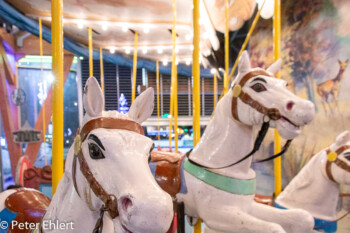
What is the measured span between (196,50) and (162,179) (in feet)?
2.09

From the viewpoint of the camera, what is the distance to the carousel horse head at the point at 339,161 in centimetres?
124

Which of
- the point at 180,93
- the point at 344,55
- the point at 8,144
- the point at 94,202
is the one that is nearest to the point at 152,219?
the point at 94,202

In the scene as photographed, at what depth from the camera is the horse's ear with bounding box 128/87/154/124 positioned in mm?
657

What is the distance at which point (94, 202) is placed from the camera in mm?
558

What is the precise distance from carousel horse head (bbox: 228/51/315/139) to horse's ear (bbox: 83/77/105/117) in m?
0.64

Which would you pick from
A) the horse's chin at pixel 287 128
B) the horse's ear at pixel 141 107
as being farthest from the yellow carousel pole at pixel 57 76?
the horse's chin at pixel 287 128

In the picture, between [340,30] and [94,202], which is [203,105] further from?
[94,202]

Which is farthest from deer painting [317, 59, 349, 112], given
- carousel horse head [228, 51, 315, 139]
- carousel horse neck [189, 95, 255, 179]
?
carousel horse neck [189, 95, 255, 179]

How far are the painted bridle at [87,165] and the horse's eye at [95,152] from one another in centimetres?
3

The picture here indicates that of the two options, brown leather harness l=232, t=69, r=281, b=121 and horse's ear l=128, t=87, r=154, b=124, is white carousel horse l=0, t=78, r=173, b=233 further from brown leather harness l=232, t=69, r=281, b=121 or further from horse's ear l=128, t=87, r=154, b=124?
brown leather harness l=232, t=69, r=281, b=121

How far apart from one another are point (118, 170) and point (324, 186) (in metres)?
1.22

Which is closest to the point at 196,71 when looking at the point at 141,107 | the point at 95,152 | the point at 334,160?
the point at 141,107

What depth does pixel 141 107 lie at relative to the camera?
0.67m

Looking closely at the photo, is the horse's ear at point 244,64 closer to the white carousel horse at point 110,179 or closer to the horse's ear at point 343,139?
the white carousel horse at point 110,179
